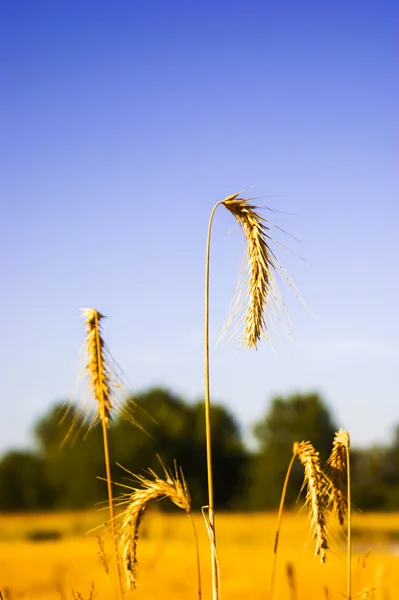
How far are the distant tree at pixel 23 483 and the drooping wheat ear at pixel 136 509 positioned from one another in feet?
216

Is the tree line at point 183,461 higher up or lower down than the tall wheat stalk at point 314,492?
lower down

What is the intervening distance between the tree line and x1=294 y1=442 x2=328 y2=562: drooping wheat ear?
177ft

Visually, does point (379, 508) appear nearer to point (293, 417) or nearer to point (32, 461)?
point (293, 417)

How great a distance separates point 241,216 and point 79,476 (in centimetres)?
6201

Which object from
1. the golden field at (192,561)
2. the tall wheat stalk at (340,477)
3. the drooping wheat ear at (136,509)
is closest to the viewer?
the drooping wheat ear at (136,509)

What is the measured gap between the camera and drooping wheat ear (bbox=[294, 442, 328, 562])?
4.04m

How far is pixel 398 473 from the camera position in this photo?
75.6 meters

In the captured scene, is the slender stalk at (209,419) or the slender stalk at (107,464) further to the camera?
the slender stalk at (107,464)

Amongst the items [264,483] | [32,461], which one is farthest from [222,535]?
[32,461]

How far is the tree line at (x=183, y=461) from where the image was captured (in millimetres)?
63000

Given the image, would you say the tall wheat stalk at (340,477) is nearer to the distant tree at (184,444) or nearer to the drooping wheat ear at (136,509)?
the drooping wheat ear at (136,509)

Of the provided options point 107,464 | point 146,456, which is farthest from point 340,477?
point 146,456

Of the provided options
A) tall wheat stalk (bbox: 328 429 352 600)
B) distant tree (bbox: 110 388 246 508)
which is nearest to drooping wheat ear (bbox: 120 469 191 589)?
tall wheat stalk (bbox: 328 429 352 600)

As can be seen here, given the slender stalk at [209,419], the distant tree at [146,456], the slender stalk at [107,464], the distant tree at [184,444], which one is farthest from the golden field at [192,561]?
the distant tree at [184,444]
